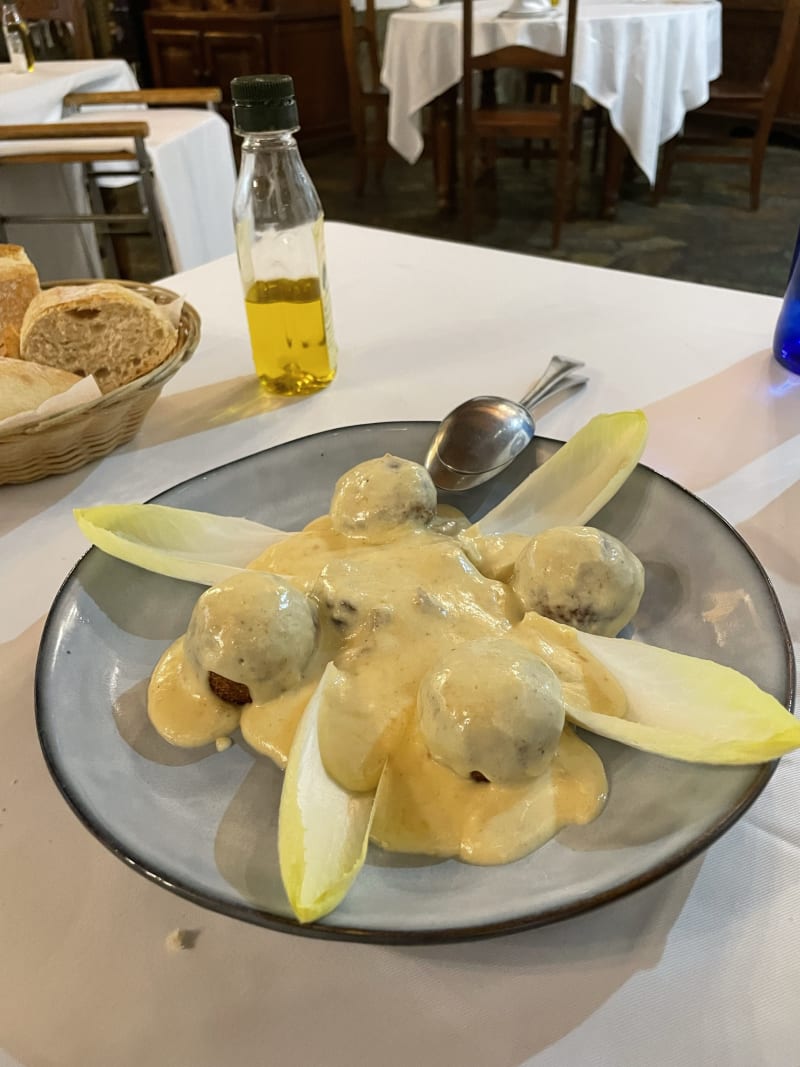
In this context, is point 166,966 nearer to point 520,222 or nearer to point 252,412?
point 252,412

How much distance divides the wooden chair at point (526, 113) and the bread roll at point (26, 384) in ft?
8.14

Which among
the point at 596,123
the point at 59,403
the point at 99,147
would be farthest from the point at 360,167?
the point at 59,403

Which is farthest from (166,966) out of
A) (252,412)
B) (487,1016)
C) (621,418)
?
(252,412)

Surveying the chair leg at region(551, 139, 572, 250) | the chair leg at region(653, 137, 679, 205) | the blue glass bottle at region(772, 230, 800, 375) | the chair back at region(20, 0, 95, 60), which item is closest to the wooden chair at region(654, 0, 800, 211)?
the chair leg at region(653, 137, 679, 205)

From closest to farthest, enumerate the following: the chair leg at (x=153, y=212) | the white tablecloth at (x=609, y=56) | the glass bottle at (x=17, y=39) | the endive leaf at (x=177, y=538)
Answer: the endive leaf at (x=177, y=538)
the chair leg at (x=153, y=212)
the glass bottle at (x=17, y=39)
the white tablecloth at (x=609, y=56)

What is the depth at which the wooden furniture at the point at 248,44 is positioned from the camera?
4.51 metres

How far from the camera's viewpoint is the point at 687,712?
465mm

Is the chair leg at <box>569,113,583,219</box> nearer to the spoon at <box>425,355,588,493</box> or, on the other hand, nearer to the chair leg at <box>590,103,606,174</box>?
the chair leg at <box>590,103,606,174</box>

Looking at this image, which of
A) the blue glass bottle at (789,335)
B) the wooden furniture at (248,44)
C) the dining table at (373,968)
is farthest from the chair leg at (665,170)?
the dining table at (373,968)

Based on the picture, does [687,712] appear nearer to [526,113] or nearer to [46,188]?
[46,188]

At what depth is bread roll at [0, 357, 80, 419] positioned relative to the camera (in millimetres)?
762

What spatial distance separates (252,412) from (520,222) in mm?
3209

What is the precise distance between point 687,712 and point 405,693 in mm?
167

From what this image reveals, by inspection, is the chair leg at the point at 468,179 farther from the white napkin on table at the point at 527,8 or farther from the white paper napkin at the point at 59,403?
the white paper napkin at the point at 59,403
